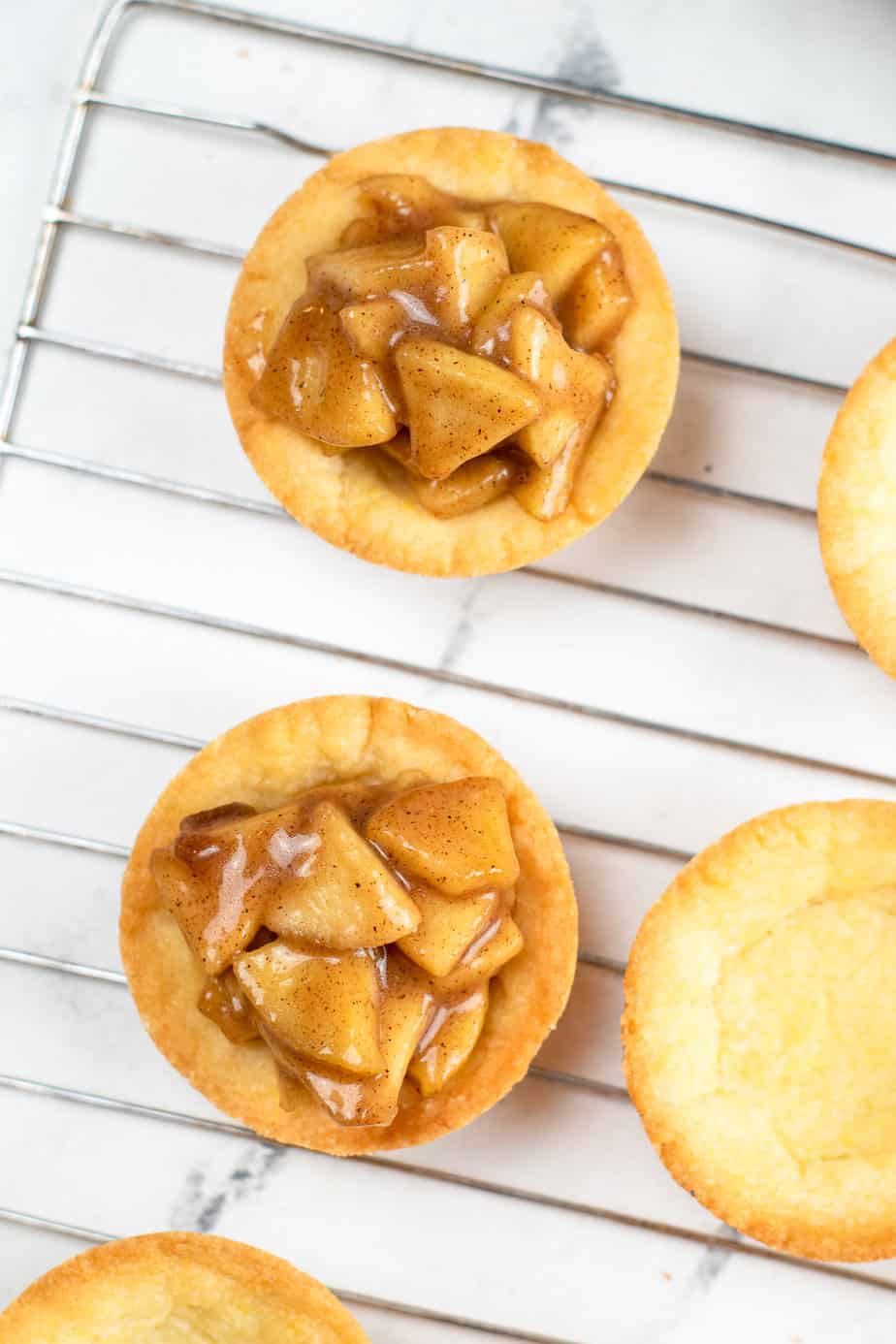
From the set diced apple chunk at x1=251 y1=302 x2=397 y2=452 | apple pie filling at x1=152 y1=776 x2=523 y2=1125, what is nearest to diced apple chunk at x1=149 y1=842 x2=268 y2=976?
apple pie filling at x1=152 y1=776 x2=523 y2=1125

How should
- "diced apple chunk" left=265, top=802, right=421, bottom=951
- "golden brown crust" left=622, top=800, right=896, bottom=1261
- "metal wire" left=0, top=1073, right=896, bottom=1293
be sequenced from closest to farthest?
"diced apple chunk" left=265, top=802, right=421, bottom=951 → "golden brown crust" left=622, top=800, right=896, bottom=1261 → "metal wire" left=0, top=1073, right=896, bottom=1293

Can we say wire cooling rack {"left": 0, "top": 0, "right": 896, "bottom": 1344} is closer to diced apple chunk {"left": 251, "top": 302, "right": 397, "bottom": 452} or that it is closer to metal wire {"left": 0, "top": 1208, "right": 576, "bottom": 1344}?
metal wire {"left": 0, "top": 1208, "right": 576, "bottom": 1344}

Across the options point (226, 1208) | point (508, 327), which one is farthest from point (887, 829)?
point (226, 1208)

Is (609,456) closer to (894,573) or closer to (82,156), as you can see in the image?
(894,573)

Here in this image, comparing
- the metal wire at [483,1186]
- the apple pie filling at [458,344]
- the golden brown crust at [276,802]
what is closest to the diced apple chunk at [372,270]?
the apple pie filling at [458,344]

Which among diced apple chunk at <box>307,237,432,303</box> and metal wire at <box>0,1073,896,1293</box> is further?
metal wire at <box>0,1073,896,1293</box>

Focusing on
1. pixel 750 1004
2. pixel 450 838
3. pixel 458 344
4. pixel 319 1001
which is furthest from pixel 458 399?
pixel 750 1004
